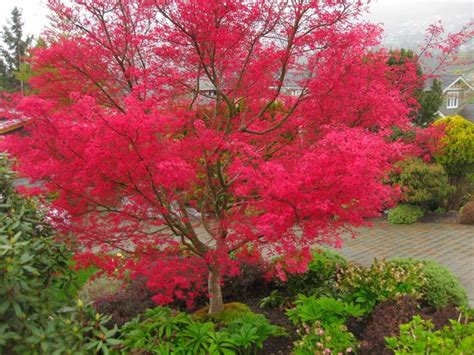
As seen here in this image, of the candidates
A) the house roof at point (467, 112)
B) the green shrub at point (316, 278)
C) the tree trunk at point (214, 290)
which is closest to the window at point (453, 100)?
the house roof at point (467, 112)

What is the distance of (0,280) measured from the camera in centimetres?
244

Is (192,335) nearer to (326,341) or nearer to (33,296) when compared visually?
(326,341)

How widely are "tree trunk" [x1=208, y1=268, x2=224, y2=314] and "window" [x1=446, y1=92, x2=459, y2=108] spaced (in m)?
35.9

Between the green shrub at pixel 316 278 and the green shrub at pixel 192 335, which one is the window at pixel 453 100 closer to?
the green shrub at pixel 316 278

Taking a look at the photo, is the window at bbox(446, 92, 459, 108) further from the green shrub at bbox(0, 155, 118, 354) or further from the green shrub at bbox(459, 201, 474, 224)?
the green shrub at bbox(0, 155, 118, 354)

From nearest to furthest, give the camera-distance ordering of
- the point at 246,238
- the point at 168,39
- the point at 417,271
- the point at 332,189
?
the point at 332,189
the point at 168,39
the point at 246,238
the point at 417,271

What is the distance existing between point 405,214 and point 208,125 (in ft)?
25.9

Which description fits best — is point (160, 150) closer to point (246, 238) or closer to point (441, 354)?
point (246, 238)

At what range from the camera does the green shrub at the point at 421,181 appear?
10.7m

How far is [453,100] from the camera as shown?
3575cm

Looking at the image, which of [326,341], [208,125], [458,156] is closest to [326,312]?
[326,341]

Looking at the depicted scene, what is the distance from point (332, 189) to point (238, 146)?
87cm

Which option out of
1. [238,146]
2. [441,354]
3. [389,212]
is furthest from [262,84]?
[389,212]

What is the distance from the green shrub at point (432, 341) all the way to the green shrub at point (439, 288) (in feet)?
3.62
